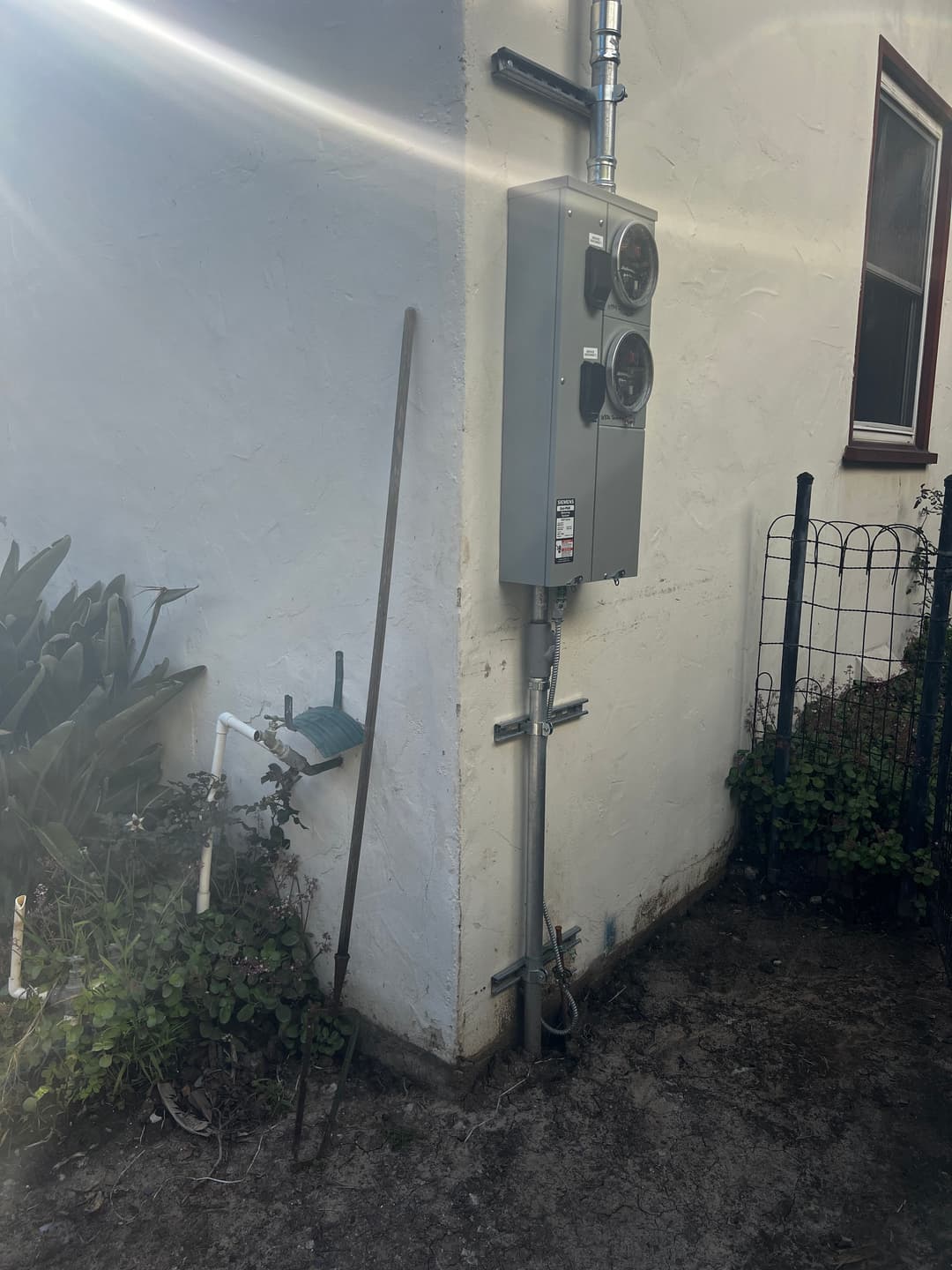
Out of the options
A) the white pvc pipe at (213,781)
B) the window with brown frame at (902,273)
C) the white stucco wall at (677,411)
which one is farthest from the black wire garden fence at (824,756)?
the white pvc pipe at (213,781)

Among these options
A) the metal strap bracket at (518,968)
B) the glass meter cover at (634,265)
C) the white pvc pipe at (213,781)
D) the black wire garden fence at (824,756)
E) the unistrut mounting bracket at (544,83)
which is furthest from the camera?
the black wire garden fence at (824,756)

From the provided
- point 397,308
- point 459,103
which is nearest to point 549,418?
point 397,308

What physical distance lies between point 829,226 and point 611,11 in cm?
208

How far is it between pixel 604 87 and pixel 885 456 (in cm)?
304

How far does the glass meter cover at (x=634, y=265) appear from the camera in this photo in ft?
7.84

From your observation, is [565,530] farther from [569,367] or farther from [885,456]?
[885,456]

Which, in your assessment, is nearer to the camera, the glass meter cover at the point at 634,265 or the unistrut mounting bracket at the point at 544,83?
the unistrut mounting bracket at the point at 544,83

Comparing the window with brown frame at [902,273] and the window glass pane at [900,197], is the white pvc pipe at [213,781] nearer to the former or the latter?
the window with brown frame at [902,273]

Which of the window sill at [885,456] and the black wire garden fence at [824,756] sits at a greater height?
the window sill at [885,456]

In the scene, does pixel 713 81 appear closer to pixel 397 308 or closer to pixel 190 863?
pixel 397 308

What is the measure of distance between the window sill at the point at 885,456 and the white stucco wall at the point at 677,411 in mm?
126

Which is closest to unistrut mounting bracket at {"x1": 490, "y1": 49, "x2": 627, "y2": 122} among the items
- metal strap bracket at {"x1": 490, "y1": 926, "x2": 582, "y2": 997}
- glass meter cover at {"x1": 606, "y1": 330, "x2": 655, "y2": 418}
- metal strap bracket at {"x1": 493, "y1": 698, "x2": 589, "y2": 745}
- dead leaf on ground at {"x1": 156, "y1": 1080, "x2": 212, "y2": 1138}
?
glass meter cover at {"x1": 606, "y1": 330, "x2": 655, "y2": 418}

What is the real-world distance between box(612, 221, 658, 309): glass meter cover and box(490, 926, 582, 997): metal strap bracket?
186 cm

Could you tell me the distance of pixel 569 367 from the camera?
233 cm
